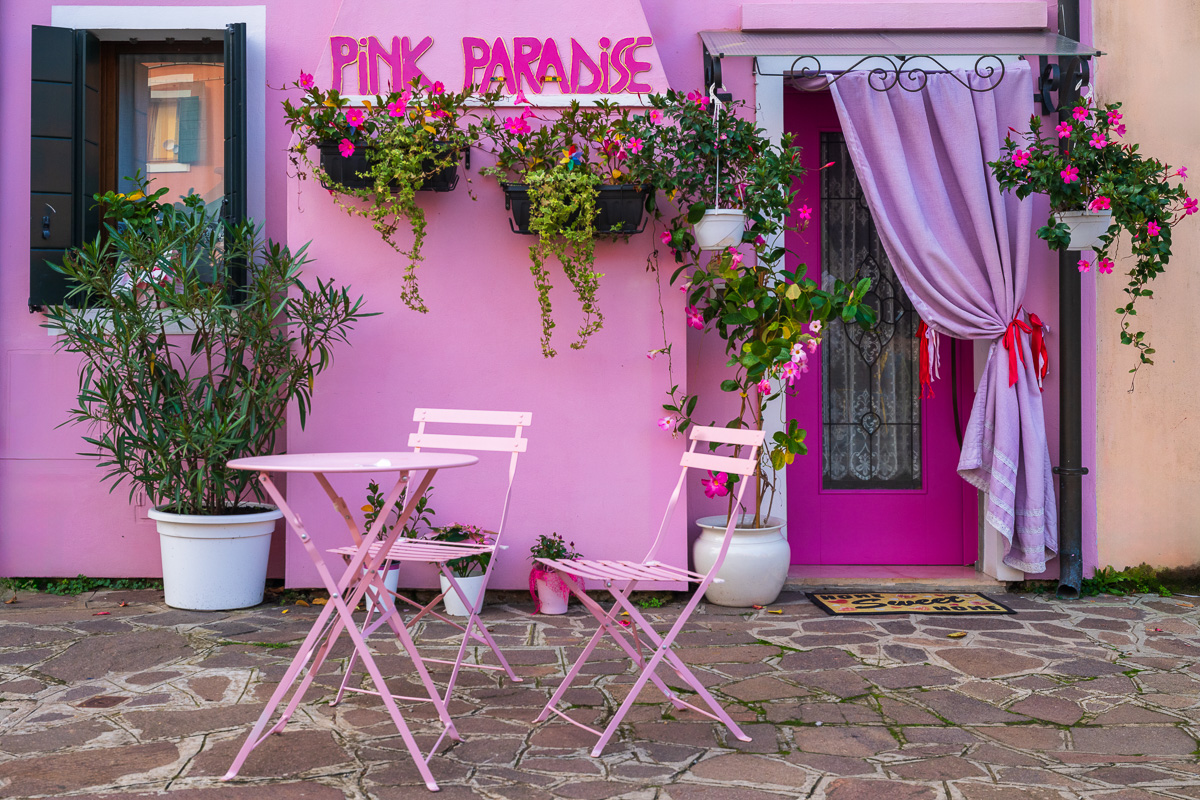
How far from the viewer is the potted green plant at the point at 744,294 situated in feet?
14.7

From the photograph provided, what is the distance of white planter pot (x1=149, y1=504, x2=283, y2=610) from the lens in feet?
14.7

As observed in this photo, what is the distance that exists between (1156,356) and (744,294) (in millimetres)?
2261

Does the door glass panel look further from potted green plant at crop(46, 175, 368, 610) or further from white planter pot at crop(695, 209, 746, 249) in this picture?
potted green plant at crop(46, 175, 368, 610)

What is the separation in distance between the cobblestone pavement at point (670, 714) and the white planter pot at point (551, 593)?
10 cm

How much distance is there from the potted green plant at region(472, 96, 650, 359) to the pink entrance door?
1258 mm

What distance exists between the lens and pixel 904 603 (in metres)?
4.78

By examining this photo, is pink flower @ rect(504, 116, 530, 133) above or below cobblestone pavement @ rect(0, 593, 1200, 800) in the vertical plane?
above

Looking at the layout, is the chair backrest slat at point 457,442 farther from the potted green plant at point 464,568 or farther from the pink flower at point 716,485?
the pink flower at point 716,485

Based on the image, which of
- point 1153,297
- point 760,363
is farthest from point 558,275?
point 1153,297

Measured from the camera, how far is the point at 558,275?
4816 mm

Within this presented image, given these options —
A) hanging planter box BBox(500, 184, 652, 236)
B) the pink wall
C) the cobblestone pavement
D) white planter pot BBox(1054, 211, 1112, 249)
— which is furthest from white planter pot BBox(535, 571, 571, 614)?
white planter pot BBox(1054, 211, 1112, 249)

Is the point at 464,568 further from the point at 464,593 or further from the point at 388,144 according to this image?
the point at 388,144

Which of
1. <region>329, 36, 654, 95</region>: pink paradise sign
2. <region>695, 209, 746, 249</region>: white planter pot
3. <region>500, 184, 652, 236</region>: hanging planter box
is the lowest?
<region>695, 209, 746, 249</region>: white planter pot

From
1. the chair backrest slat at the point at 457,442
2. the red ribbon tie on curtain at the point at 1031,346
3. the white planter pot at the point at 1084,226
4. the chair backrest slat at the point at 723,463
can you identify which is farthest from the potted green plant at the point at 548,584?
the white planter pot at the point at 1084,226
